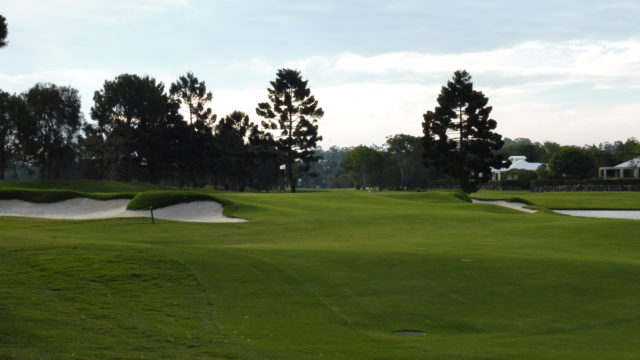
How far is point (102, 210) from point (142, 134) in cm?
6478

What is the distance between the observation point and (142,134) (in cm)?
10850

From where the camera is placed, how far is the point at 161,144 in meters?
109

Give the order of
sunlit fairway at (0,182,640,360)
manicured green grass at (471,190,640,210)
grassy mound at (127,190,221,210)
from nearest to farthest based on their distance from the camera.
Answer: sunlit fairway at (0,182,640,360)
grassy mound at (127,190,221,210)
manicured green grass at (471,190,640,210)

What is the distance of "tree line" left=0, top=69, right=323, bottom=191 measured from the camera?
104m

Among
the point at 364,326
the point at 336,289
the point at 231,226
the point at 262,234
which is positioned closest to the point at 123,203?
the point at 231,226

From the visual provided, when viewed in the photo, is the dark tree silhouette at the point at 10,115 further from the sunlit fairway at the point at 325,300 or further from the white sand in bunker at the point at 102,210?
the sunlit fairway at the point at 325,300

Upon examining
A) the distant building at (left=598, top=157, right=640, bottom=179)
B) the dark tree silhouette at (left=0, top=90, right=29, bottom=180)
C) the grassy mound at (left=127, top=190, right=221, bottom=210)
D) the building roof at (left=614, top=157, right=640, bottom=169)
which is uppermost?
the dark tree silhouette at (left=0, top=90, right=29, bottom=180)

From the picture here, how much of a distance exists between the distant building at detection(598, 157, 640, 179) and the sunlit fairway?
127501mm

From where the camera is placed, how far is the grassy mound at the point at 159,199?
145ft

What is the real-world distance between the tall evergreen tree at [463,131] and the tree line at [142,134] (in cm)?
1878

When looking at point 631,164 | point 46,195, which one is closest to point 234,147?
point 46,195

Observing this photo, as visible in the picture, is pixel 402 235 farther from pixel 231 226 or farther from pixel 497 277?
pixel 497 277

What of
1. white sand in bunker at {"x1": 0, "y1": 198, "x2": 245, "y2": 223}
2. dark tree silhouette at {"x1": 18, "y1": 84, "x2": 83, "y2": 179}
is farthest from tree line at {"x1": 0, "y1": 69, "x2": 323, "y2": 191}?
white sand in bunker at {"x1": 0, "y1": 198, "x2": 245, "y2": 223}

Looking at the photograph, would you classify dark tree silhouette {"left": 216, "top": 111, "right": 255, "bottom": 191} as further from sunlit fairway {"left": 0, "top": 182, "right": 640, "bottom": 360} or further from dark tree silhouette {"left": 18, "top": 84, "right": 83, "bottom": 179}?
sunlit fairway {"left": 0, "top": 182, "right": 640, "bottom": 360}
